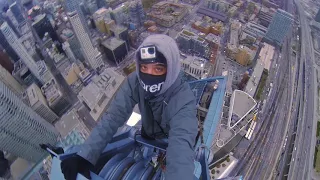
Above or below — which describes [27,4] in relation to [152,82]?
below

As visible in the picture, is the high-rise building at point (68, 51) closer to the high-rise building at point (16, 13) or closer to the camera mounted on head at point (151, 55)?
the high-rise building at point (16, 13)

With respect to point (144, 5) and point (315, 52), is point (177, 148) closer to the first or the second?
point (315, 52)

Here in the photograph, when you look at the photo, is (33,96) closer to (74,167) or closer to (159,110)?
(74,167)

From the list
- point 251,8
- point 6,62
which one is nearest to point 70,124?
point 6,62

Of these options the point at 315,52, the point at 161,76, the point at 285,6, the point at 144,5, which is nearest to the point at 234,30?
the point at 315,52

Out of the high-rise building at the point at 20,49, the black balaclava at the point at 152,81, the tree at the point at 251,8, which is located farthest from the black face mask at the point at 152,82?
the tree at the point at 251,8

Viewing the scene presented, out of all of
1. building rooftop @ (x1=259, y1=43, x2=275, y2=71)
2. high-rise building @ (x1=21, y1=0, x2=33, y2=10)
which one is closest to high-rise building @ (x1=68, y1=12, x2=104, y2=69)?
high-rise building @ (x1=21, y1=0, x2=33, y2=10)
